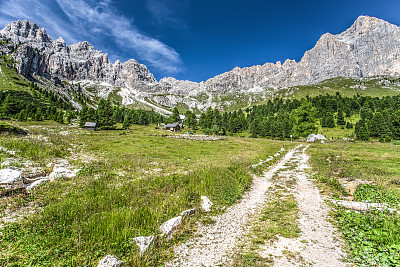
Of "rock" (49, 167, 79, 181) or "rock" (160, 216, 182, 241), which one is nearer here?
"rock" (160, 216, 182, 241)

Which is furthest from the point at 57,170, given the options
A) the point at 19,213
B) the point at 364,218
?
the point at 364,218

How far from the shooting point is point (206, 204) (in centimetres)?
968

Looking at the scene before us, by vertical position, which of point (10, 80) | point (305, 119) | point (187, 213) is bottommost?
point (187, 213)

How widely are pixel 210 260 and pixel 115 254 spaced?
3040 millimetres

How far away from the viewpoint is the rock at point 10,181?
8895 mm

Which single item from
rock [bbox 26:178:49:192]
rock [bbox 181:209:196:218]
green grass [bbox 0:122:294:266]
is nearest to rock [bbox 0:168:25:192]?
rock [bbox 26:178:49:192]

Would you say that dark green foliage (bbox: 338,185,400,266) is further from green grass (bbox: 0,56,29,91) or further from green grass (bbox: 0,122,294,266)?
green grass (bbox: 0,56,29,91)

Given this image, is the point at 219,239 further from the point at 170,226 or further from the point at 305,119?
the point at 305,119

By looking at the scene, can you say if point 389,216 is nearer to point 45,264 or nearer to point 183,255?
point 183,255

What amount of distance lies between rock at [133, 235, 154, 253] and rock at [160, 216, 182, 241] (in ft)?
2.22

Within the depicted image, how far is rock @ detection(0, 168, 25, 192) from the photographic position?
29.2 ft

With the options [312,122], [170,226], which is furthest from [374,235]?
[312,122]

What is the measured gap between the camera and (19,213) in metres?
7.22

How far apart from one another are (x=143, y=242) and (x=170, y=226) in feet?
4.55
